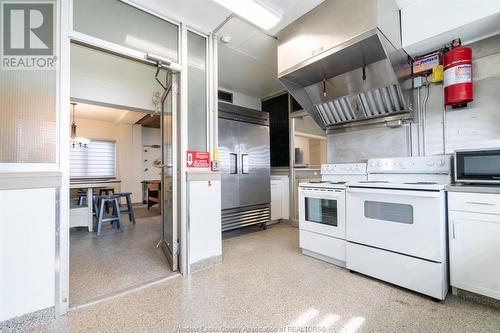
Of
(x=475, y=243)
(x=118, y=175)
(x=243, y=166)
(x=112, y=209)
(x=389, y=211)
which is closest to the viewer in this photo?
(x=475, y=243)

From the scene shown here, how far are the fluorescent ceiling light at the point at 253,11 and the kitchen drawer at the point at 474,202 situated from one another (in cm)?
230

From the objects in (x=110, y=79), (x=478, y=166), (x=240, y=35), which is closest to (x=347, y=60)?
(x=240, y=35)

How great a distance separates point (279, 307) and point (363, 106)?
2.54 metres

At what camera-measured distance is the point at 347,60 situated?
98.3 inches

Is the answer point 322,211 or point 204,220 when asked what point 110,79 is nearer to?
point 204,220

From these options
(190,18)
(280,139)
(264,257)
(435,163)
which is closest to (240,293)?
(264,257)

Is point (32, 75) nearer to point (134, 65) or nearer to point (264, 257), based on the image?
point (134, 65)

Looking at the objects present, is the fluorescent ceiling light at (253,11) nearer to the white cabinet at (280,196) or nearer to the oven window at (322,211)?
the oven window at (322,211)

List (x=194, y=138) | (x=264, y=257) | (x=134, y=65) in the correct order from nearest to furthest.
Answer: (x=194, y=138)
(x=264, y=257)
(x=134, y=65)

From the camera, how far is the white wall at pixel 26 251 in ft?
4.97

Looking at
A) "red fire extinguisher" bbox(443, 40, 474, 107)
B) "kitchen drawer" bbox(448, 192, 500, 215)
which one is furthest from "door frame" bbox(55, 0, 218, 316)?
"red fire extinguisher" bbox(443, 40, 474, 107)

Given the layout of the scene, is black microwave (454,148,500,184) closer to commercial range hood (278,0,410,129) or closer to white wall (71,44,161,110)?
commercial range hood (278,0,410,129)

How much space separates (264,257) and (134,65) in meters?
3.59

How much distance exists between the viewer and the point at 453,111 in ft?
7.82
